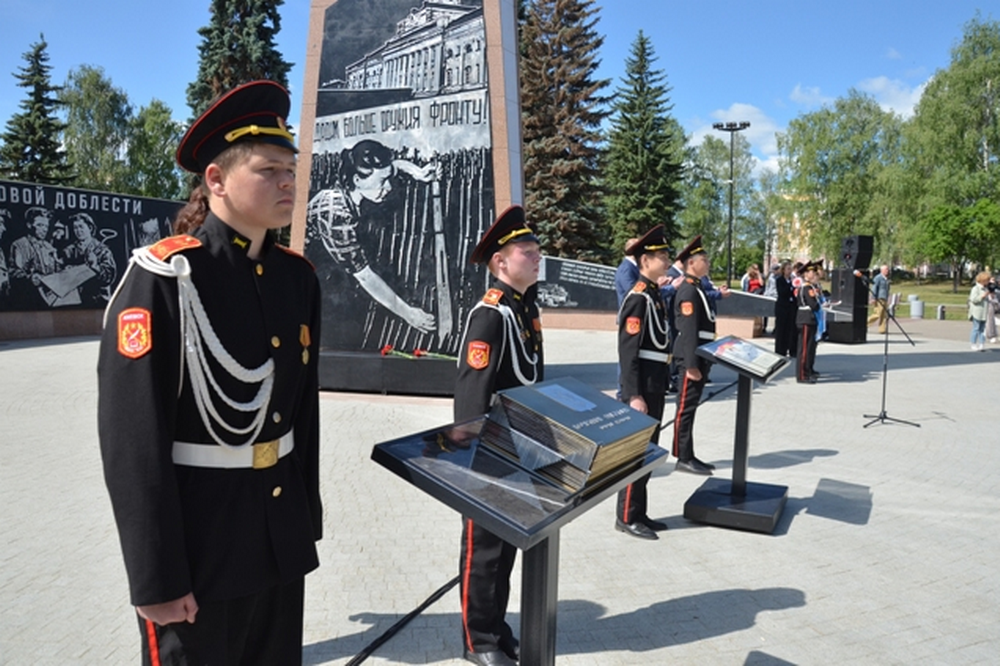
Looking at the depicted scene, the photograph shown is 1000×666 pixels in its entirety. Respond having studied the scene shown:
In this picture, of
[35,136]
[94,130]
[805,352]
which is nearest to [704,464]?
[805,352]

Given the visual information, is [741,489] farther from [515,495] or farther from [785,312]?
[785,312]

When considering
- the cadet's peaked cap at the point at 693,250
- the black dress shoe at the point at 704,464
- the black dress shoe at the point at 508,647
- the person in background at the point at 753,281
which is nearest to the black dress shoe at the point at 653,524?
the black dress shoe at the point at 704,464

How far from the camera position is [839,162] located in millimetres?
52156

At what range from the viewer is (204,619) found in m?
1.98

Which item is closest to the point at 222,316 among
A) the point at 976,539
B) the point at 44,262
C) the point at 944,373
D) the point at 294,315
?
the point at 294,315

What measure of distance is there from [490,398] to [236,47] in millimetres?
28999

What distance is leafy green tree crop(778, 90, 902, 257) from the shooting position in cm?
5128

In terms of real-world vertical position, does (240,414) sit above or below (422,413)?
above

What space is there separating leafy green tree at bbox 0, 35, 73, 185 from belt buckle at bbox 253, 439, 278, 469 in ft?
132

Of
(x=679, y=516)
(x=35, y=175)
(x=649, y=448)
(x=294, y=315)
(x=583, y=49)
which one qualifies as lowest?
(x=679, y=516)

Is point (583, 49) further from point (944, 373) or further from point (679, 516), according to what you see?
point (679, 516)

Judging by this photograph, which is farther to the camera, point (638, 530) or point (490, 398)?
point (638, 530)

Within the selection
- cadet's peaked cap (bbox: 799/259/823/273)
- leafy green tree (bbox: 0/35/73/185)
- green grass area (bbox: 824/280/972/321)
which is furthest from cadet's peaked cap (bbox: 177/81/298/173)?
leafy green tree (bbox: 0/35/73/185)

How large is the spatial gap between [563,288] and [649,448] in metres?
20.7
